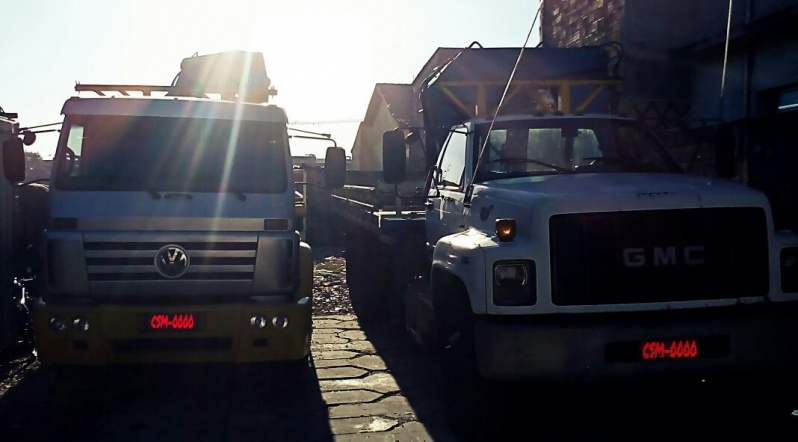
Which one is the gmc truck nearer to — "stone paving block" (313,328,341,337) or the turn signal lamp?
the turn signal lamp

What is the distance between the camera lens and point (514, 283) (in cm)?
454

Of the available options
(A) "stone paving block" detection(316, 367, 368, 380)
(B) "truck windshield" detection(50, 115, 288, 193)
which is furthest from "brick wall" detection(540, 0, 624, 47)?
(B) "truck windshield" detection(50, 115, 288, 193)

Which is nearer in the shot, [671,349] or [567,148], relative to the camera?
[671,349]

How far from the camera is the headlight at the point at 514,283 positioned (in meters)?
4.52

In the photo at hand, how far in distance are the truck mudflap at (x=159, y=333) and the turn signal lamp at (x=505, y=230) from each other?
209 cm

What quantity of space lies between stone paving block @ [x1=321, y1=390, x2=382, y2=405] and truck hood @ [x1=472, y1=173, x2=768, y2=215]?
2072 mm

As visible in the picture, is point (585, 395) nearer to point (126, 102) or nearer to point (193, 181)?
point (193, 181)

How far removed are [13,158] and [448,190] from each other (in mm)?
3469

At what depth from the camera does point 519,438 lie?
5.13m

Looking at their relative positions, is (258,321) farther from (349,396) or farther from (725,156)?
(725,156)

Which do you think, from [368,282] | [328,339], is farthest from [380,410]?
[368,282]

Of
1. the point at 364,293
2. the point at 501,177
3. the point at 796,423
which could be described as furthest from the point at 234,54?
the point at 796,423

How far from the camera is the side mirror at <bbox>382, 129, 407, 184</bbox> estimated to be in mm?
6758

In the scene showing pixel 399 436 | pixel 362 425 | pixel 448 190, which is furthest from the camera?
pixel 448 190
